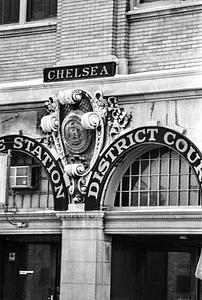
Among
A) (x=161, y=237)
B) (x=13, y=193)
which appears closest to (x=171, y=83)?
(x=161, y=237)

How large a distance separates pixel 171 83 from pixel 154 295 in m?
4.44

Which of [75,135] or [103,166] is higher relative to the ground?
[75,135]

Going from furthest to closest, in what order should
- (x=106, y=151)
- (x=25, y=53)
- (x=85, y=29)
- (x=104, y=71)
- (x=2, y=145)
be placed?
(x=25, y=53) → (x=2, y=145) → (x=85, y=29) → (x=104, y=71) → (x=106, y=151)

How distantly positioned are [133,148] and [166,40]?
7.07 feet

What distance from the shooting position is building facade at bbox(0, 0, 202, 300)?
63.0ft

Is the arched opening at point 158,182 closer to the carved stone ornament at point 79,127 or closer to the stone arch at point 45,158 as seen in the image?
the carved stone ornament at point 79,127

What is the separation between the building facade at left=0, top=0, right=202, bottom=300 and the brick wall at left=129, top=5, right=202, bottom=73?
19 millimetres

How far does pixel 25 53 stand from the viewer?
70.9 ft

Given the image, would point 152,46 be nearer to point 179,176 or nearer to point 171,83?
point 171,83

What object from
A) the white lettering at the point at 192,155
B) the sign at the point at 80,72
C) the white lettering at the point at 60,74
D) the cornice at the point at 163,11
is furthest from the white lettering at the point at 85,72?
the white lettering at the point at 192,155

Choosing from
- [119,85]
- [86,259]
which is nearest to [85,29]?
[119,85]

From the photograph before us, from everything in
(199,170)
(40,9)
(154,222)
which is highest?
(40,9)

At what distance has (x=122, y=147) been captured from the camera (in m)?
19.6

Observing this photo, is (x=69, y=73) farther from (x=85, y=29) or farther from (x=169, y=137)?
(x=169, y=137)
